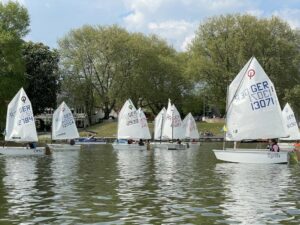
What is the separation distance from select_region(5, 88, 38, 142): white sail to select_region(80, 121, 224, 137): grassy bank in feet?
166

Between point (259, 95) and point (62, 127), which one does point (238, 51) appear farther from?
point (259, 95)

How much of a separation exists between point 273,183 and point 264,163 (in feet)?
38.0

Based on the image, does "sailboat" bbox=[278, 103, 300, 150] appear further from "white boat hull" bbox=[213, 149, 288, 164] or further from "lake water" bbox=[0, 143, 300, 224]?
"lake water" bbox=[0, 143, 300, 224]

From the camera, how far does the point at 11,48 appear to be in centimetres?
8119

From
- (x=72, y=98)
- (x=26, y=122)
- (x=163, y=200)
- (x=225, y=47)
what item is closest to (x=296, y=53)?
(x=225, y=47)

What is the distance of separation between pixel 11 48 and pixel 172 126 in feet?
88.9

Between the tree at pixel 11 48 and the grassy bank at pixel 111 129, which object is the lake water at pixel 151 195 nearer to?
the tree at pixel 11 48

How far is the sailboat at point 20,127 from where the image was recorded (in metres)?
50.7

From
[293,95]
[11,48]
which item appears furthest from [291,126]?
[11,48]

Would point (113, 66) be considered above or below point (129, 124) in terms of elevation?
above

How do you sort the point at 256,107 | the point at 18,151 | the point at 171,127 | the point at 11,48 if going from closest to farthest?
the point at 256,107, the point at 18,151, the point at 171,127, the point at 11,48

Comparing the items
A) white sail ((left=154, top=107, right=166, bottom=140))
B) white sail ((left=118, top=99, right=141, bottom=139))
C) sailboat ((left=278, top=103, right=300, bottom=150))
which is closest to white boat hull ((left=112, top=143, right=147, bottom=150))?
white sail ((left=118, top=99, right=141, bottom=139))

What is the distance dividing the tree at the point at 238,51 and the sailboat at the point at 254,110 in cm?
6550

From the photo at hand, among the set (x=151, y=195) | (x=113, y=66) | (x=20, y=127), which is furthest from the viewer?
(x=113, y=66)
